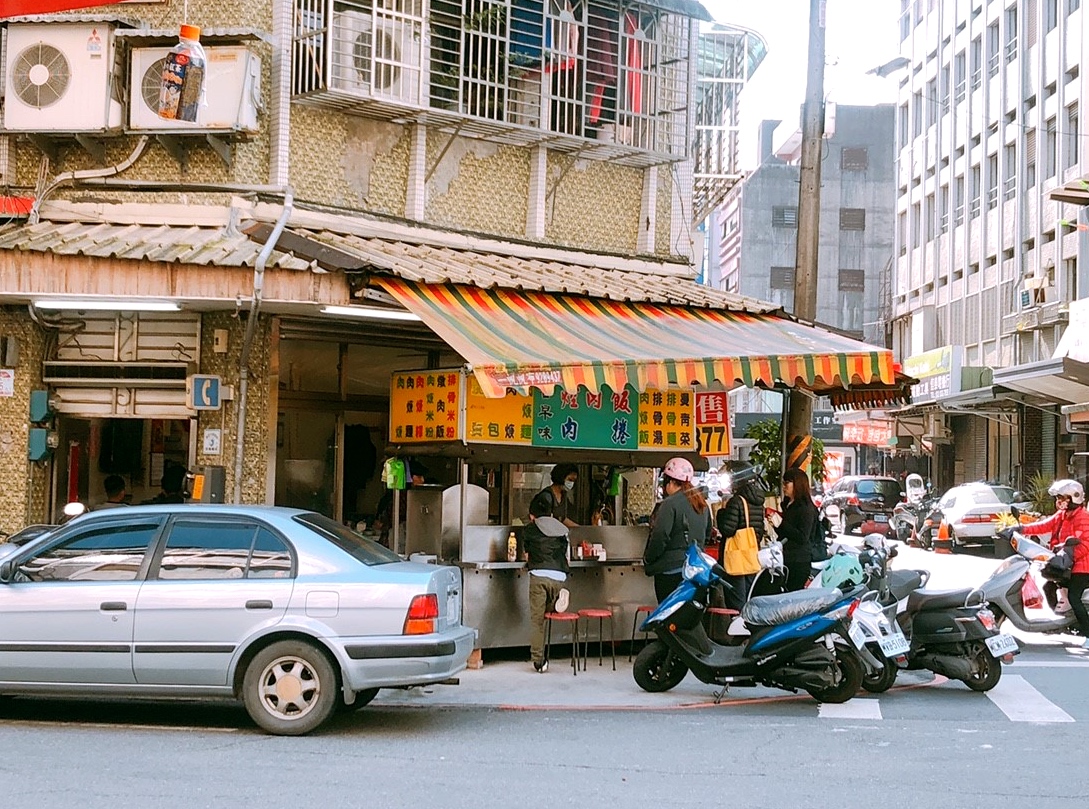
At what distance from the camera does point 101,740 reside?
8.66m

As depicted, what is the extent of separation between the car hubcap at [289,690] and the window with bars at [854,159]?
202 ft

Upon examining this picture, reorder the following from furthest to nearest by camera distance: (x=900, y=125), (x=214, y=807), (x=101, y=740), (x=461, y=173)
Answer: (x=900, y=125), (x=461, y=173), (x=101, y=740), (x=214, y=807)

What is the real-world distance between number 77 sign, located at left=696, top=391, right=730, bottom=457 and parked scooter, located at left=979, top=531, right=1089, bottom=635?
3.03 meters

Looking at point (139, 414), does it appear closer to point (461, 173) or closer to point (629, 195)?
point (461, 173)

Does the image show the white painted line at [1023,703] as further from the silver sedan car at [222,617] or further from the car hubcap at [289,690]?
the car hubcap at [289,690]

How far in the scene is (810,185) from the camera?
14008 millimetres

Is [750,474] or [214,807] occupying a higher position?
[750,474]

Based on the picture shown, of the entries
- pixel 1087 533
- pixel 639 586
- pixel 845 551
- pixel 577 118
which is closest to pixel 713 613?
pixel 639 586

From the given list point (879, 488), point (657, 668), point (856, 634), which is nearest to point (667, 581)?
point (657, 668)

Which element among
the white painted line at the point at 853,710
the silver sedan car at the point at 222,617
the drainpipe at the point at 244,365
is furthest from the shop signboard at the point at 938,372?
the silver sedan car at the point at 222,617

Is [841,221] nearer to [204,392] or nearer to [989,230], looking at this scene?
[989,230]

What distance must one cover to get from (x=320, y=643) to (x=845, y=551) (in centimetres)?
503

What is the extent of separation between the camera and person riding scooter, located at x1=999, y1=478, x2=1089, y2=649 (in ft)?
46.6

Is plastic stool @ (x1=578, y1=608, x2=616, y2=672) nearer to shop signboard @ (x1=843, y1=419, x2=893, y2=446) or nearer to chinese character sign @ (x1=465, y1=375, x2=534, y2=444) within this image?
chinese character sign @ (x1=465, y1=375, x2=534, y2=444)
